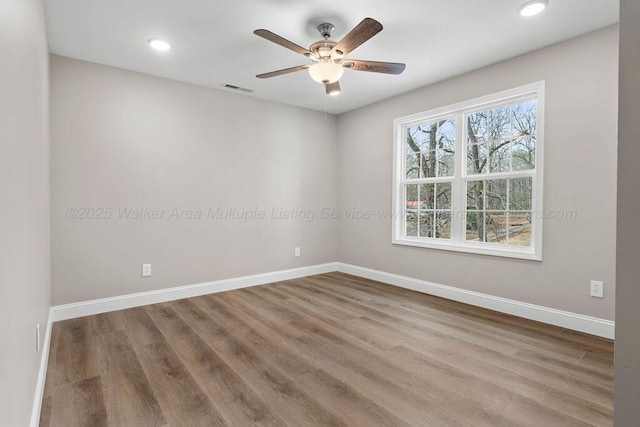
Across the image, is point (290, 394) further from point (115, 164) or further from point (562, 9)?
point (562, 9)

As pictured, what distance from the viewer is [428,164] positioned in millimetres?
4234

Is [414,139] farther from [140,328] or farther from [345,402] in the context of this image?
[140,328]

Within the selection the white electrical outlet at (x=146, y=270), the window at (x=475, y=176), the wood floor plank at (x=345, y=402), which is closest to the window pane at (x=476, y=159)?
the window at (x=475, y=176)

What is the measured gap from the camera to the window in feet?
10.6

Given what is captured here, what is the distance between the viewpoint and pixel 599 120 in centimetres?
273

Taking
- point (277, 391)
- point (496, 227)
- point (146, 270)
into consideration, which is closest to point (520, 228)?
point (496, 227)

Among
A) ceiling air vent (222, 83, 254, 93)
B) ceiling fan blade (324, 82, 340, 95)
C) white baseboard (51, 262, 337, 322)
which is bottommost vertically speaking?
white baseboard (51, 262, 337, 322)

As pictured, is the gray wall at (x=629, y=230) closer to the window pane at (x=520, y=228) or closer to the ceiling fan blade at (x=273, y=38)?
the ceiling fan blade at (x=273, y=38)

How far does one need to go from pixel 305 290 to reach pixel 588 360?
285 centimetres

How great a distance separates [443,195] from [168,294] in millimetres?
3529

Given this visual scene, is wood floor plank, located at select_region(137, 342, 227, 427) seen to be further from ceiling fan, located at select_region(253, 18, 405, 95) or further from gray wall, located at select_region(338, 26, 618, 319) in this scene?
gray wall, located at select_region(338, 26, 618, 319)

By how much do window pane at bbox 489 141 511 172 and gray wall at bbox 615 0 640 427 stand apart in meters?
3.05

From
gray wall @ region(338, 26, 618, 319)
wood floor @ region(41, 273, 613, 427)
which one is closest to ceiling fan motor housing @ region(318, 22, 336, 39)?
gray wall @ region(338, 26, 618, 319)

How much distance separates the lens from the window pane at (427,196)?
418cm
